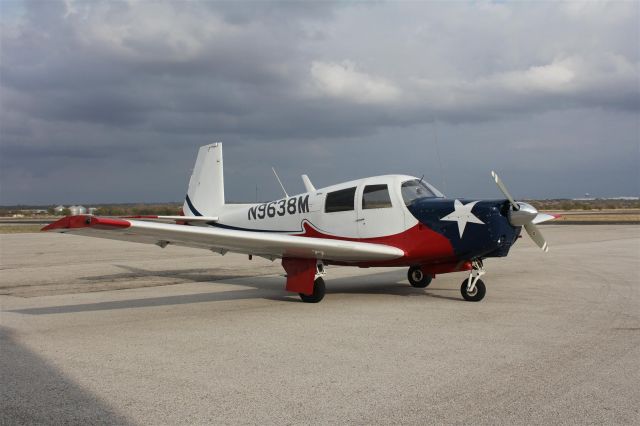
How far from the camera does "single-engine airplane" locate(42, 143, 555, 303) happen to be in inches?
322

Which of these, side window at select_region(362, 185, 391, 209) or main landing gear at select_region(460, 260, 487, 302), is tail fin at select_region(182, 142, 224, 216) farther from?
main landing gear at select_region(460, 260, 487, 302)

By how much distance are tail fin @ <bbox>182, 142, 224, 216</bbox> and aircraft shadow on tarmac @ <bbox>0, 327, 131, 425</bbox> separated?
7.64 metres

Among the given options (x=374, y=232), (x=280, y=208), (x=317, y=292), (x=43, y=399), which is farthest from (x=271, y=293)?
(x=43, y=399)

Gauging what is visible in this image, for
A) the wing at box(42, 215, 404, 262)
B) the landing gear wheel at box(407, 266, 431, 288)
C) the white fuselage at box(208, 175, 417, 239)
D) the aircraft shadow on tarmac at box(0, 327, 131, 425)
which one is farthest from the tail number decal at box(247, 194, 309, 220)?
the aircraft shadow on tarmac at box(0, 327, 131, 425)

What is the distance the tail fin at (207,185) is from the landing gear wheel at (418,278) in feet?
15.8

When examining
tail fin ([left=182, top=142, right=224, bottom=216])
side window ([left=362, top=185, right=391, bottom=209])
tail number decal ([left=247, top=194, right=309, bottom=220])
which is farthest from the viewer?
tail fin ([left=182, top=142, right=224, bottom=216])

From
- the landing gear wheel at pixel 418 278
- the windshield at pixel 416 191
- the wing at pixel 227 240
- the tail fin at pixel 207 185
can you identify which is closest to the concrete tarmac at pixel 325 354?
the landing gear wheel at pixel 418 278

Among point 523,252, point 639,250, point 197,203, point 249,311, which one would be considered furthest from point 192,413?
point 639,250

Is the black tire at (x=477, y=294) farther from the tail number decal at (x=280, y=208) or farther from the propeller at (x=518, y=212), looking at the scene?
the tail number decal at (x=280, y=208)

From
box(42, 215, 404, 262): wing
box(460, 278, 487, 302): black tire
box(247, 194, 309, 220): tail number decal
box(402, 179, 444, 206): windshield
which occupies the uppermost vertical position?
box(402, 179, 444, 206): windshield

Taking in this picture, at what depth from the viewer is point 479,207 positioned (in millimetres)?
8367

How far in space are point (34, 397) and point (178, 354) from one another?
5.17 feet

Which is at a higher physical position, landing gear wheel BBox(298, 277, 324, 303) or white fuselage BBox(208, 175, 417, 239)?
white fuselage BBox(208, 175, 417, 239)

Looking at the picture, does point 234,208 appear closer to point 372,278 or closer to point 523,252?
point 372,278
